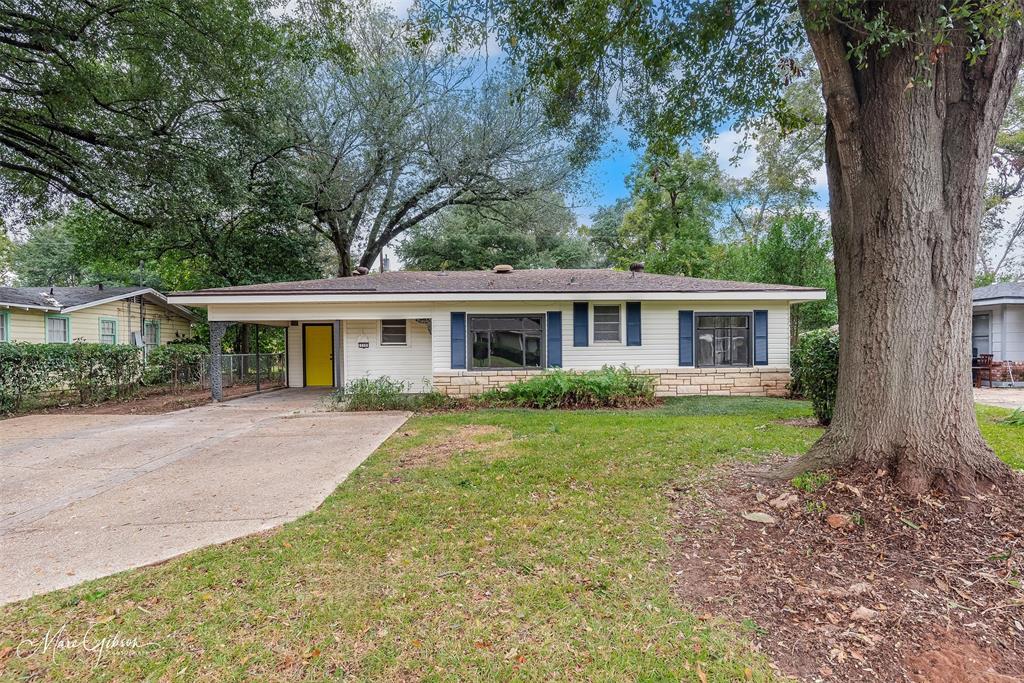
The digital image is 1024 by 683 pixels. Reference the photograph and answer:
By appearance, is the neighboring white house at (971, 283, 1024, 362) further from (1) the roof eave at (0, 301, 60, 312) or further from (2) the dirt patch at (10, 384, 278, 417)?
(1) the roof eave at (0, 301, 60, 312)

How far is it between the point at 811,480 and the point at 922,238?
189cm

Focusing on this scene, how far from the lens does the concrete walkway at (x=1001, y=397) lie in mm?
9066

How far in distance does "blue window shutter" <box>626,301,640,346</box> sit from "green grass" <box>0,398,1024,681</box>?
657 centimetres

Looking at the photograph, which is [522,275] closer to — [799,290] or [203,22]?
[799,290]

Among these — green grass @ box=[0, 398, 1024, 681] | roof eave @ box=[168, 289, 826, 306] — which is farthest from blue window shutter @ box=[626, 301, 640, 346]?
green grass @ box=[0, 398, 1024, 681]

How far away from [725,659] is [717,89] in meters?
5.59

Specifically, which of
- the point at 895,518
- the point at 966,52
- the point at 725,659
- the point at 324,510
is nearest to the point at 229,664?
the point at 324,510

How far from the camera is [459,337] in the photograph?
10.5 m

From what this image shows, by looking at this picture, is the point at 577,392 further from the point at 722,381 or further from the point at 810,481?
the point at 810,481

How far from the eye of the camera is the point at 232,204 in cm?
1365

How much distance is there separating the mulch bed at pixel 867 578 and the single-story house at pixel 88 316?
14296 mm

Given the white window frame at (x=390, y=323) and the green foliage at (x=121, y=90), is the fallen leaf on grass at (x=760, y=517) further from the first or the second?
the green foliage at (x=121, y=90)

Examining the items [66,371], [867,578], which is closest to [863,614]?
[867,578]

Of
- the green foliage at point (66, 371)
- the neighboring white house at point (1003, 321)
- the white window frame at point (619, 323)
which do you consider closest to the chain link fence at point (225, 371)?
the green foliage at point (66, 371)
